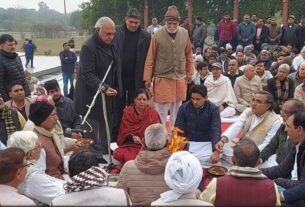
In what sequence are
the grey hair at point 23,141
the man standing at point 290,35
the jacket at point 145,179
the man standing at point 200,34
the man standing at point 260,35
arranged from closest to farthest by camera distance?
the jacket at point 145,179 → the grey hair at point 23,141 → the man standing at point 290,35 → the man standing at point 260,35 → the man standing at point 200,34

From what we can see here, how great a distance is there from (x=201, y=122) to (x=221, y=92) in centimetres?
252

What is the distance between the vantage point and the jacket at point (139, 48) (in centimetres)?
526

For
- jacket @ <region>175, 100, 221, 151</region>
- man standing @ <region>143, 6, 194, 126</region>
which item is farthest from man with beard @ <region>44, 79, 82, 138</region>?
jacket @ <region>175, 100, 221, 151</region>

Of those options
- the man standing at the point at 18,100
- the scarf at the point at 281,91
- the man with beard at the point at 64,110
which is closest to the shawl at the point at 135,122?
the man with beard at the point at 64,110

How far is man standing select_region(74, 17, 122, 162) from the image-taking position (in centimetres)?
470

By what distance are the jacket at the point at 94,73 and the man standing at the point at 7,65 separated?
0.90 metres

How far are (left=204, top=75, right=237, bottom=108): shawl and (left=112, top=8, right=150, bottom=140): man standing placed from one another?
6.56 feet

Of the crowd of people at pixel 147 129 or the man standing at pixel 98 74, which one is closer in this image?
the crowd of people at pixel 147 129

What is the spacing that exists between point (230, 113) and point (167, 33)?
2.14m

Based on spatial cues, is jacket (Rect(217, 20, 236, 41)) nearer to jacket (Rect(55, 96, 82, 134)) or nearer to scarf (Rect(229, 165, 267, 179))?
jacket (Rect(55, 96, 82, 134))

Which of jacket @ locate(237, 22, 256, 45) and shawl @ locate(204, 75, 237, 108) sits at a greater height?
jacket @ locate(237, 22, 256, 45)

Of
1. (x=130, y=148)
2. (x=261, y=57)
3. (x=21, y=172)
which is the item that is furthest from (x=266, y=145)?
(x=261, y=57)

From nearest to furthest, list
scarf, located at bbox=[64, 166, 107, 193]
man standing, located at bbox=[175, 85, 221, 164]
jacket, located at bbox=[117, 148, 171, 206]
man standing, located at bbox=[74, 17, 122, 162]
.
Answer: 1. scarf, located at bbox=[64, 166, 107, 193]
2. jacket, located at bbox=[117, 148, 171, 206]
3. man standing, located at bbox=[175, 85, 221, 164]
4. man standing, located at bbox=[74, 17, 122, 162]

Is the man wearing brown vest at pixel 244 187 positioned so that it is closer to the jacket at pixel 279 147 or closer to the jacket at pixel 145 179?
the jacket at pixel 145 179
